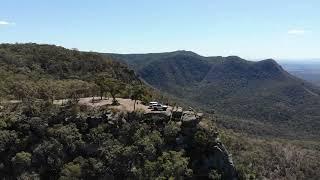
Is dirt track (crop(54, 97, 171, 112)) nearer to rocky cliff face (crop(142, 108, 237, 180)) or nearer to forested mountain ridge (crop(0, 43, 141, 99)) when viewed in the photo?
rocky cliff face (crop(142, 108, 237, 180))

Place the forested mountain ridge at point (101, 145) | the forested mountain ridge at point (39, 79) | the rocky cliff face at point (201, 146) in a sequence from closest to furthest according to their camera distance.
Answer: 1. the forested mountain ridge at point (101, 145)
2. the rocky cliff face at point (201, 146)
3. the forested mountain ridge at point (39, 79)

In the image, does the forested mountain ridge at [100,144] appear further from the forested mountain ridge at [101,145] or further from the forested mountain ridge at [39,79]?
the forested mountain ridge at [39,79]

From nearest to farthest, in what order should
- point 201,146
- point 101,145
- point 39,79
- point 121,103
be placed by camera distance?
point 101,145 → point 201,146 → point 121,103 → point 39,79

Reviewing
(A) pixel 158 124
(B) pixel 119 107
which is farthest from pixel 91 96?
(A) pixel 158 124

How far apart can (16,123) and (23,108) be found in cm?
534

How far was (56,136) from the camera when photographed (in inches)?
4316

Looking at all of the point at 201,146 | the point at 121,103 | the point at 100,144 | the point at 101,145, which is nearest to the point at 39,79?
the point at 121,103

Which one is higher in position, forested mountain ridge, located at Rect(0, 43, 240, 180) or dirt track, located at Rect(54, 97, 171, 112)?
dirt track, located at Rect(54, 97, 171, 112)

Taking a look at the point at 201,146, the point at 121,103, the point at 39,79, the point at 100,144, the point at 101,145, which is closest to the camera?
the point at 101,145

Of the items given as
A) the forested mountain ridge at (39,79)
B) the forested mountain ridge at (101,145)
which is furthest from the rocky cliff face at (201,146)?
the forested mountain ridge at (39,79)

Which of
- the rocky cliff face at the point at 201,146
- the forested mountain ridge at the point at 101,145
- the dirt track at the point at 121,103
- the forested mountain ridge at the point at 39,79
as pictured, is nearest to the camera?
the forested mountain ridge at the point at 101,145

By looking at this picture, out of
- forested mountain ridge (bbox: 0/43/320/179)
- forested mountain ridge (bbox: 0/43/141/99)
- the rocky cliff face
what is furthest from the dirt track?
forested mountain ridge (bbox: 0/43/141/99)

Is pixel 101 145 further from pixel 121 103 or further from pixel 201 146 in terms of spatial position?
pixel 201 146

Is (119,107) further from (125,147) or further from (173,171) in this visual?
(173,171)
